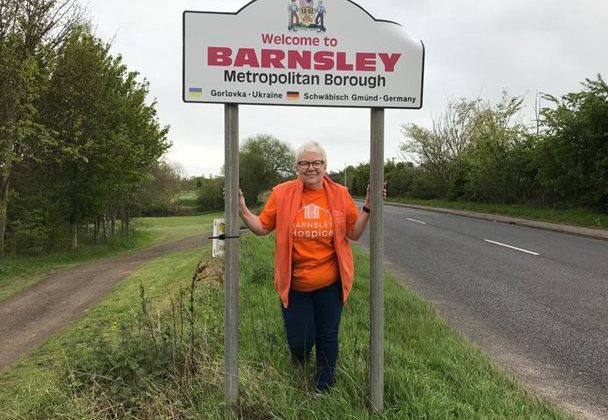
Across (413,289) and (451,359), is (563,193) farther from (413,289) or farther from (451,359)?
(451,359)

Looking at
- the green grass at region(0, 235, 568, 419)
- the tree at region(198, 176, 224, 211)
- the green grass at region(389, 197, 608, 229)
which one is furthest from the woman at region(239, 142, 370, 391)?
the tree at region(198, 176, 224, 211)

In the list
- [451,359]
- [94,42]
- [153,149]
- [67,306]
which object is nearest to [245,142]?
[153,149]

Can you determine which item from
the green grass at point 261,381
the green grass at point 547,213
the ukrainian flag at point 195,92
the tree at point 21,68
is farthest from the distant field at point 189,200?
the ukrainian flag at point 195,92

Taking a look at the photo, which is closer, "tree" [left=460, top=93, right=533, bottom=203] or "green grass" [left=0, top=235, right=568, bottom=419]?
"green grass" [left=0, top=235, right=568, bottom=419]

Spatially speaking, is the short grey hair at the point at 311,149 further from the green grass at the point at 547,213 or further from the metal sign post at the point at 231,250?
the green grass at the point at 547,213

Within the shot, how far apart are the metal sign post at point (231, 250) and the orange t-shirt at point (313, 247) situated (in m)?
0.37

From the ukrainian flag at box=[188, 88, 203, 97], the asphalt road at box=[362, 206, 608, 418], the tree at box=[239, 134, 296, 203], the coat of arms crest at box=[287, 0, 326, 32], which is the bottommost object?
the asphalt road at box=[362, 206, 608, 418]

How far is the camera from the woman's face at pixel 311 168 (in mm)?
3105

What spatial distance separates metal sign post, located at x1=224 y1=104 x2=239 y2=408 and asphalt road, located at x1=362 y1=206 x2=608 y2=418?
263 centimetres

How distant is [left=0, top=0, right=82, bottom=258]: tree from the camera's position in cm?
1415

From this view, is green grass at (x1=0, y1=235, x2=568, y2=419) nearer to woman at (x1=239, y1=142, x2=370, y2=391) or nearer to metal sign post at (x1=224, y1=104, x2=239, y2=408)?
metal sign post at (x1=224, y1=104, x2=239, y2=408)

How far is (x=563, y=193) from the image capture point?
75.9 ft

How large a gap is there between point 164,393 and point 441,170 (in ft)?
137

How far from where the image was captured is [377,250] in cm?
307
